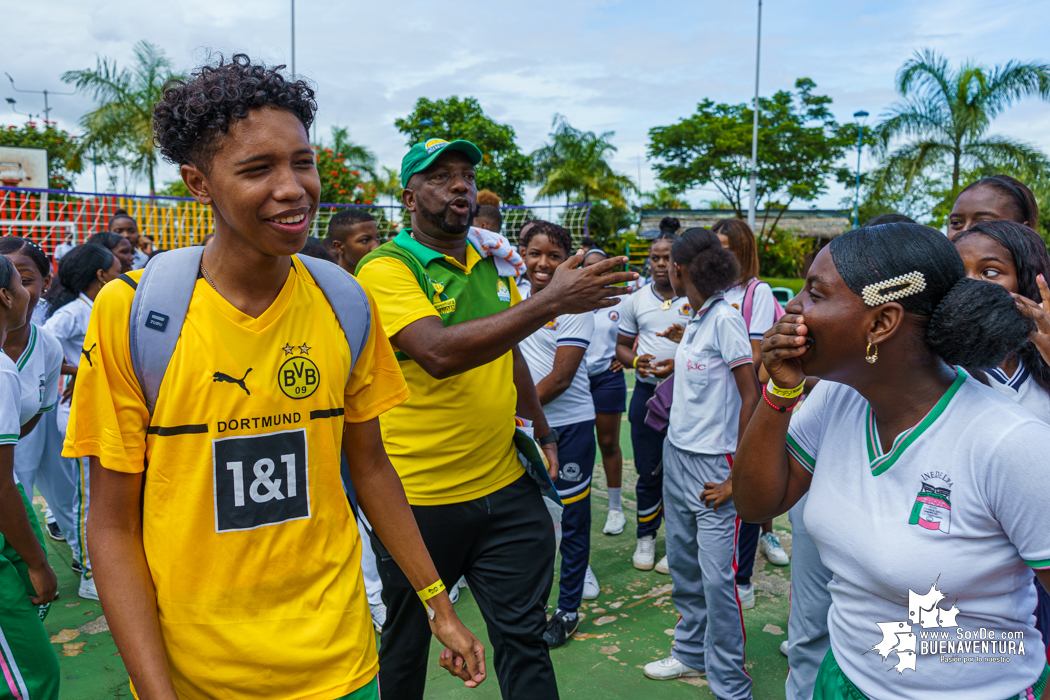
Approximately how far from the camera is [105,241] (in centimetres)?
613

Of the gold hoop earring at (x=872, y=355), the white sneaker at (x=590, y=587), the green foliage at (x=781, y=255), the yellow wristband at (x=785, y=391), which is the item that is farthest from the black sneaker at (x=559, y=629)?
the green foliage at (x=781, y=255)

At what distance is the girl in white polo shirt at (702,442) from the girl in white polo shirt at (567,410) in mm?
600

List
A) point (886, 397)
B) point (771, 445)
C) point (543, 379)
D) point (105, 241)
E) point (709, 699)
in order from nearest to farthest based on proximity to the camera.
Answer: point (886, 397), point (771, 445), point (709, 699), point (543, 379), point (105, 241)

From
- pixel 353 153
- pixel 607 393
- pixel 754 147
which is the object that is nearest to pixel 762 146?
pixel 754 147

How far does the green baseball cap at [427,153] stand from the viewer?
2756 millimetres

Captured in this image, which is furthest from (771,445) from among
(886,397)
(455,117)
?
(455,117)

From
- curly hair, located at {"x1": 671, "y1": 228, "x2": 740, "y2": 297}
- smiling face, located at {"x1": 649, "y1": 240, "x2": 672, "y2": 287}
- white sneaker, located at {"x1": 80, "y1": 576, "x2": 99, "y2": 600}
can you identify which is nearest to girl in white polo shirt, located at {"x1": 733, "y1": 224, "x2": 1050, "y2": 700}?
curly hair, located at {"x1": 671, "y1": 228, "x2": 740, "y2": 297}

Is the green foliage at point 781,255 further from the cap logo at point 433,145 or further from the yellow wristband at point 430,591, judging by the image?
the yellow wristband at point 430,591

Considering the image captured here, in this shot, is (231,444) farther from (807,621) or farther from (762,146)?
(762,146)

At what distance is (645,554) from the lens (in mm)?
4812

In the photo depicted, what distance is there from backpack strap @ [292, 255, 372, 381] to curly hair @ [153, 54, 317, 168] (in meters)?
0.35

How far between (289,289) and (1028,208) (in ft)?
11.6

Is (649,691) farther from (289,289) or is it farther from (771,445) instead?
(289,289)

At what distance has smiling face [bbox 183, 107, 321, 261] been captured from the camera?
1563mm
